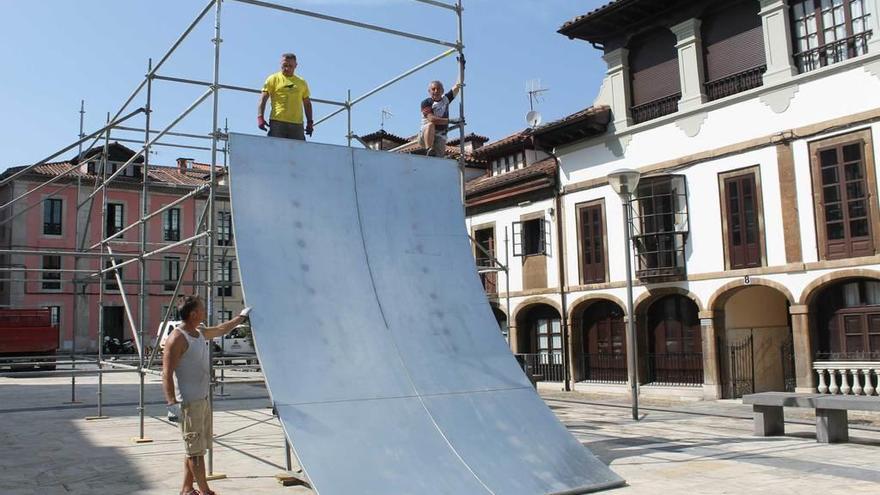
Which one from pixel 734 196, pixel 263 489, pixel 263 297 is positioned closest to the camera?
pixel 263 297

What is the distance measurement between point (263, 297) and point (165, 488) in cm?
229

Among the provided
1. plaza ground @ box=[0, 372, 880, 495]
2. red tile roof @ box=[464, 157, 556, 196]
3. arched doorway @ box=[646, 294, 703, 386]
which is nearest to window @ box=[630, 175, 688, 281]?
arched doorway @ box=[646, 294, 703, 386]

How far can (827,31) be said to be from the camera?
15.5 meters

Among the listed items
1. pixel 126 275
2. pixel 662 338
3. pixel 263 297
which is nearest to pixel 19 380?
pixel 126 275

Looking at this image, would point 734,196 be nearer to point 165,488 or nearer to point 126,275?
point 165,488

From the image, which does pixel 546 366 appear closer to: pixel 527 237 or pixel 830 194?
pixel 527 237

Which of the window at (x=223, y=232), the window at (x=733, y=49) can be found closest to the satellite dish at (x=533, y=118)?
the window at (x=733, y=49)

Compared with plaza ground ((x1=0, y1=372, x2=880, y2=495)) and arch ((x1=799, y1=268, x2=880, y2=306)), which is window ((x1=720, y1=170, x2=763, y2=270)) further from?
plaza ground ((x1=0, y1=372, x2=880, y2=495))

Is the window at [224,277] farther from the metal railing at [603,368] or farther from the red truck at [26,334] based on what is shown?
the metal railing at [603,368]

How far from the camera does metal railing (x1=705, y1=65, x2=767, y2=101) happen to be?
55.1ft

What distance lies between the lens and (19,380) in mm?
26000

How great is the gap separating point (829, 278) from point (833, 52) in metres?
4.69

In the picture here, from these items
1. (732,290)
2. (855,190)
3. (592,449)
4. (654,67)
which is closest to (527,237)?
(654,67)

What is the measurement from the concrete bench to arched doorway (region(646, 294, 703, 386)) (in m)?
7.05
